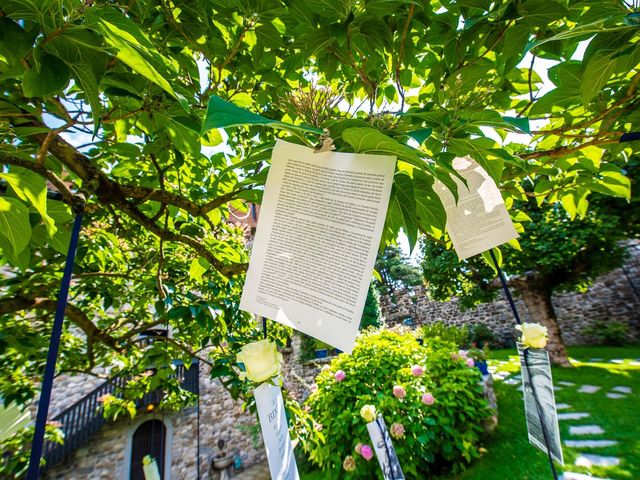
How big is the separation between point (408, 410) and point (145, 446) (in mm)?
6566

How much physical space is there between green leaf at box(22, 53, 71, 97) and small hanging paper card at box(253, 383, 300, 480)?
0.51 meters

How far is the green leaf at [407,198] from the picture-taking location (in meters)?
0.46

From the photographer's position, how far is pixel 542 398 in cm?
79

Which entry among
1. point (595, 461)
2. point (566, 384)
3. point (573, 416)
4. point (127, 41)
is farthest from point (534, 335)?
point (566, 384)

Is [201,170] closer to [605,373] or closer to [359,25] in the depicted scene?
[359,25]

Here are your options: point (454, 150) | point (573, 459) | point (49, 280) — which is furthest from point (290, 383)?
point (454, 150)

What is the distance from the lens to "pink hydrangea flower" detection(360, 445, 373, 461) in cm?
250

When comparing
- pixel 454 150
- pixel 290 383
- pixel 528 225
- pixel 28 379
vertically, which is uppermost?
pixel 528 225

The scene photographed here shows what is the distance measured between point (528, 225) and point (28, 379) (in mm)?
7761

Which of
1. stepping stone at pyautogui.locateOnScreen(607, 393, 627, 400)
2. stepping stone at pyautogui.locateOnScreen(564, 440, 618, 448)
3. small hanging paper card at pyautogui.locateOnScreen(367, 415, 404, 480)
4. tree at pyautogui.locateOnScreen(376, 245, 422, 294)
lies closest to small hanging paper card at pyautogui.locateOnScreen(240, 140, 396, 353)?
small hanging paper card at pyautogui.locateOnScreen(367, 415, 404, 480)

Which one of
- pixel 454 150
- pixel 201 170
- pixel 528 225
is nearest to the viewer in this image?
pixel 454 150

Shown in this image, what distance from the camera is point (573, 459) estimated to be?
2.63 m

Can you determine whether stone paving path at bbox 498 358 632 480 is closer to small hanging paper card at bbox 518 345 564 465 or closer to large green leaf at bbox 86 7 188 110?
small hanging paper card at bbox 518 345 564 465

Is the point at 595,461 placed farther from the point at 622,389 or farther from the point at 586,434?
the point at 622,389
